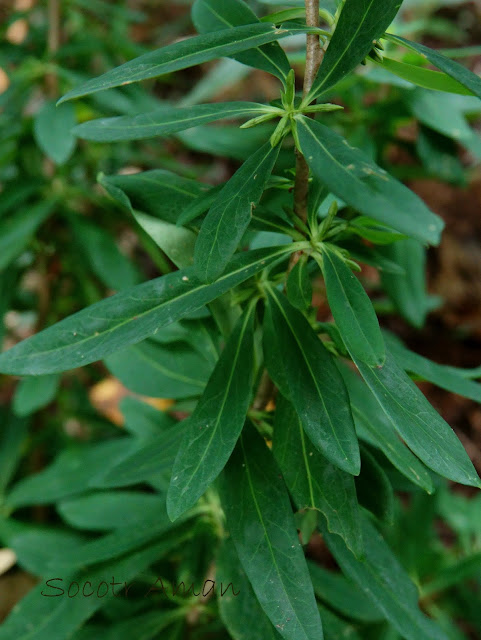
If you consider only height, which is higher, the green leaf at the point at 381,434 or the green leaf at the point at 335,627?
the green leaf at the point at 381,434

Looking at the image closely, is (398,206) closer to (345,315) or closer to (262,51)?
(345,315)

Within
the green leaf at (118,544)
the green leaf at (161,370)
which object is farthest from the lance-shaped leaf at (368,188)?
the green leaf at (118,544)

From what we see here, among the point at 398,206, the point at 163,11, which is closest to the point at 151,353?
the point at 398,206

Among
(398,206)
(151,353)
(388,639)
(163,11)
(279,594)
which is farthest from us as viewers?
(163,11)

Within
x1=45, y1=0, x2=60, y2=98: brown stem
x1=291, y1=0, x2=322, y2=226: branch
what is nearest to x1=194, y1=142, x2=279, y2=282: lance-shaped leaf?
x1=291, y1=0, x2=322, y2=226: branch

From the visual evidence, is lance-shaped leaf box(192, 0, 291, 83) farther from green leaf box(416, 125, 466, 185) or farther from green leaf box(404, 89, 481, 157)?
green leaf box(416, 125, 466, 185)

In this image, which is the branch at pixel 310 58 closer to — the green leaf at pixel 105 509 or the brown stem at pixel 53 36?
the green leaf at pixel 105 509
